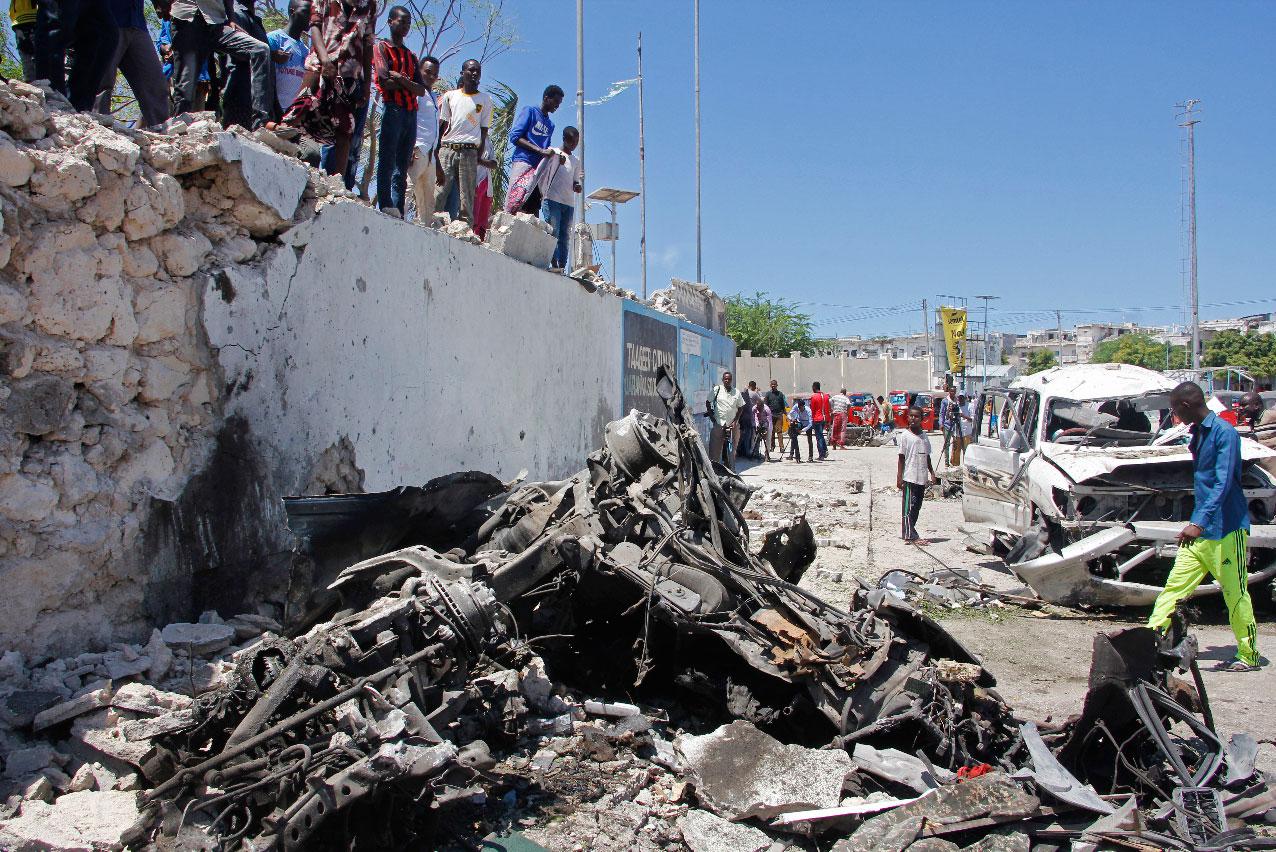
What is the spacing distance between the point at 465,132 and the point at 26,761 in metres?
7.60

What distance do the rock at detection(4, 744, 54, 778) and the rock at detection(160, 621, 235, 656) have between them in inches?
42.3

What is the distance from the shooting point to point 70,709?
3.92 m

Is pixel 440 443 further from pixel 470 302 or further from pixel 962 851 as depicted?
pixel 962 851

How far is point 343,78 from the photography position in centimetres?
762

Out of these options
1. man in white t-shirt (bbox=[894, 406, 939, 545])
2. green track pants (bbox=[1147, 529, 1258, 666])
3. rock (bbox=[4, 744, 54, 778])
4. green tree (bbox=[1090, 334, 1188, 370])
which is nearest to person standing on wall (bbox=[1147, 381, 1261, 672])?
green track pants (bbox=[1147, 529, 1258, 666])

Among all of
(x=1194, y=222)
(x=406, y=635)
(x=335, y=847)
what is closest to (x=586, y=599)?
(x=406, y=635)

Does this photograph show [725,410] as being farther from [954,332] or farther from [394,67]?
[954,332]

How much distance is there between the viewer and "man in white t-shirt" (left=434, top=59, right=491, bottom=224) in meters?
9.73

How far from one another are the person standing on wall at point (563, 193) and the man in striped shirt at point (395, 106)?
297 cm

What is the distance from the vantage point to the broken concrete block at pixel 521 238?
32.2 feet

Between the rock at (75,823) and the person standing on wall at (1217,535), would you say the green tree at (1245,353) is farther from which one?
the rock at (75,823)

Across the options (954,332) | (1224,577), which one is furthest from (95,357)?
(954,332)

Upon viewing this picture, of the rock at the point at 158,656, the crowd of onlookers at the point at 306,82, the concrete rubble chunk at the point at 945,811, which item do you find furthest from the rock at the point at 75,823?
the crowd of onlookers at the point at 306,82

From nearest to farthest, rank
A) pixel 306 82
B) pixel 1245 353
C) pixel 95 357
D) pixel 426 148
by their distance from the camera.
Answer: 1. pixel 95 357
2. pixel 306 82
3. pixel 426 148
4. pixel 1245 353
